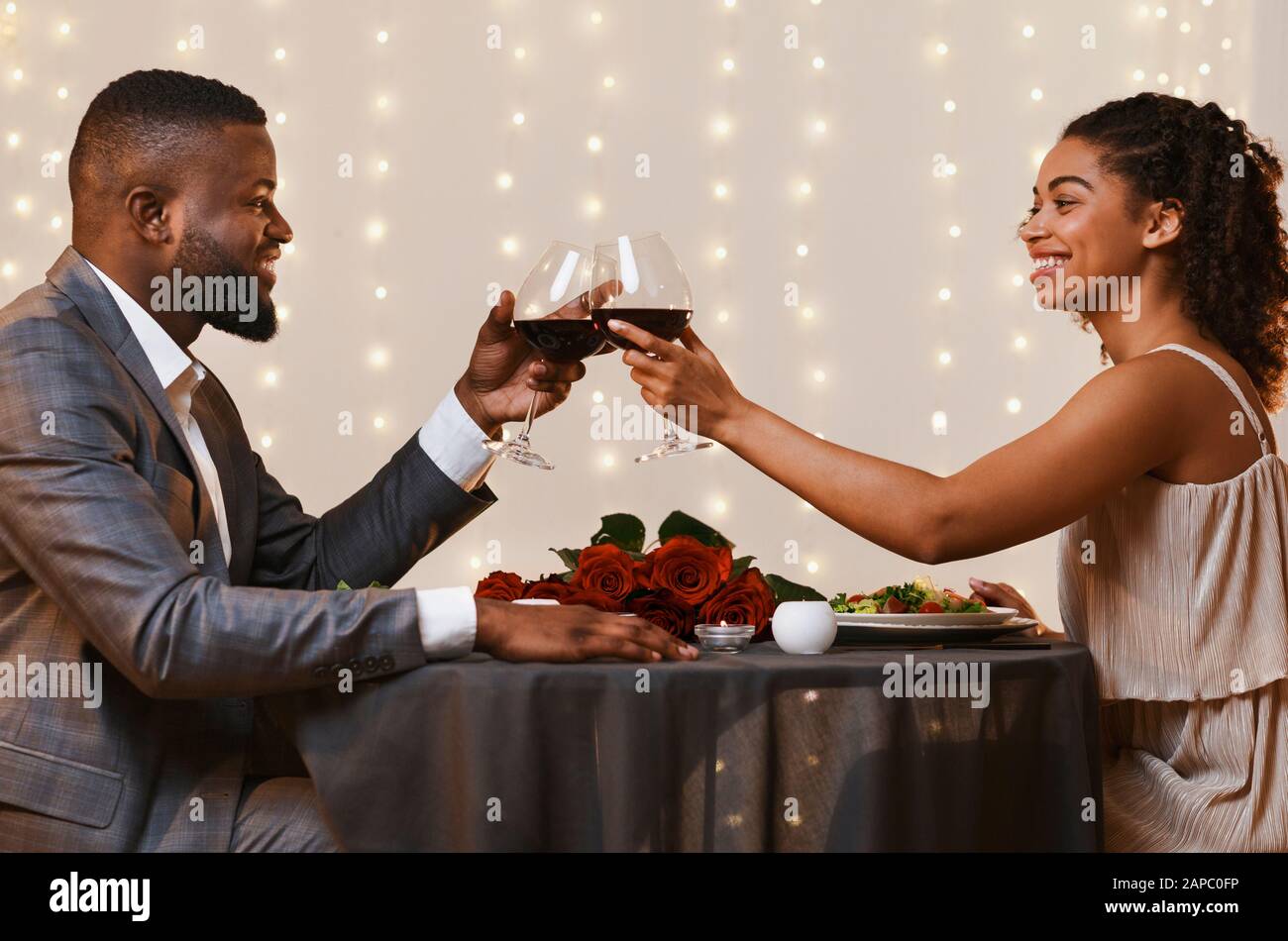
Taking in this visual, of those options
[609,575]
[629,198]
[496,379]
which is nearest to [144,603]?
[609,575]

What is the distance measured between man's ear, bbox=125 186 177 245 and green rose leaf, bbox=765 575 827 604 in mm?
992

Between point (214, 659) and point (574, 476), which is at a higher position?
point (574, 476)

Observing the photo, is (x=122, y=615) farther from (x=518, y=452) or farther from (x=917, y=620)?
(x=917, y=620)

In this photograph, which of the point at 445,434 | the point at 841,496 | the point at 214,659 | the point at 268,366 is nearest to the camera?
the point at 214,659

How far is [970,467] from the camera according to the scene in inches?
63.3

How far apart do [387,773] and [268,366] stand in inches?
114

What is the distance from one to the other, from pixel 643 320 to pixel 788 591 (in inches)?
18.4

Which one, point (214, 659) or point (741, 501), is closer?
point (214, 659)

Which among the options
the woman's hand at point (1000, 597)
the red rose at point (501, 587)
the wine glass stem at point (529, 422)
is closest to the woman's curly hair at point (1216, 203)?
the woman's hand at point (1000, 597)

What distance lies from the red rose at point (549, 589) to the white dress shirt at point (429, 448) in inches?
6.5

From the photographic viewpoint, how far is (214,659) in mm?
1395

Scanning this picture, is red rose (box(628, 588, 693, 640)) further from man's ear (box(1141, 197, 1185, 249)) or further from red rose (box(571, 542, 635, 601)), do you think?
man's ear (box(1141, 197, 1185, 249))
